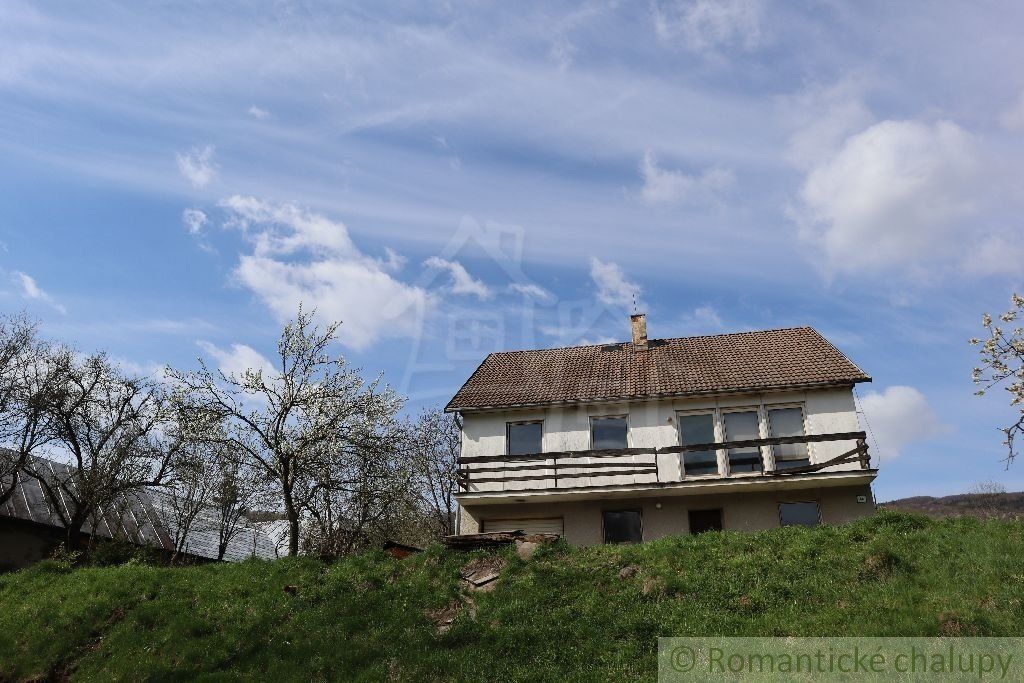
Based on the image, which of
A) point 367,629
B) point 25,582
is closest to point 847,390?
point 367,629

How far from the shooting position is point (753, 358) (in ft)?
84.6

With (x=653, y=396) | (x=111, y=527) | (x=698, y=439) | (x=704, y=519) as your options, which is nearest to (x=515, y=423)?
(x=653, y=396)

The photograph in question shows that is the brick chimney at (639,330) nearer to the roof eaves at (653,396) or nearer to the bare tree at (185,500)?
the roof eaves at (653,396)

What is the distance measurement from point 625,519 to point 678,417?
389cm

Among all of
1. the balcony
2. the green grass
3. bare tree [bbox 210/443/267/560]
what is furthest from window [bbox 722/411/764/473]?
bare tree [bbox 210/443/267/560]

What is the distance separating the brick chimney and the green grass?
1262cm

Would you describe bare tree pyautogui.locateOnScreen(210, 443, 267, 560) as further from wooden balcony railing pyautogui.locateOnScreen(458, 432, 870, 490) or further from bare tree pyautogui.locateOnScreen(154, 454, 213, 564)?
wooden balcony railing pyautogui.locateOnScreen(458, 432, 870, 490)

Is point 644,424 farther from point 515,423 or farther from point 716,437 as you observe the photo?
point 515,423

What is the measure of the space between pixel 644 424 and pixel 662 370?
106 inches

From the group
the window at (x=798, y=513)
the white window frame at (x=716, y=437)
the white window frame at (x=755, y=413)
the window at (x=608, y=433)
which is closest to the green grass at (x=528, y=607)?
the window at (x=798, y=513)

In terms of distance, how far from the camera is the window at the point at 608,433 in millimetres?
24266

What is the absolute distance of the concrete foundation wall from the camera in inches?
854

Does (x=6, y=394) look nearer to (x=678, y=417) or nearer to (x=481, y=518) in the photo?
(x=481, y=518)

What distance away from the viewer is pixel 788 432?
76.1 feet
